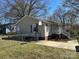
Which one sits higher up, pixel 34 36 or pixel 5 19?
pixel 5 19

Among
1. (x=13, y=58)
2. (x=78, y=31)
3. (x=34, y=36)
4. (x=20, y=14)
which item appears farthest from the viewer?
(x=20, y=14)

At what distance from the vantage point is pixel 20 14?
52906 millimetres

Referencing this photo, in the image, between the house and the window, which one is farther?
the window

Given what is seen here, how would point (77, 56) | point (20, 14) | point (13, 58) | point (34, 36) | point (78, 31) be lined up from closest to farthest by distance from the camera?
point (13, 58)
point (77, 56)
point (34, 36)
point (78, 31)
point (20, 14)

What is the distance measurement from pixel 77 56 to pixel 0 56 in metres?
6.22

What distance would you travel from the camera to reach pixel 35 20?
34.8 m

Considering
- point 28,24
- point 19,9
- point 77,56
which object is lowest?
point 77,56

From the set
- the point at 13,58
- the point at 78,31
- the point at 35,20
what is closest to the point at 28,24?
the point at 35,20

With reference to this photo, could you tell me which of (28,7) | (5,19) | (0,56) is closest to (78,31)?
(28,7)

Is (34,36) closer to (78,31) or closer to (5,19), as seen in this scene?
(78,31)

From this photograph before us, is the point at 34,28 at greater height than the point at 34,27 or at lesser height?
lesser

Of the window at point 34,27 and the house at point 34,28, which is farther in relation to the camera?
the window at point 34,27

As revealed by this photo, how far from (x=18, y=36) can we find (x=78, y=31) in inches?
692

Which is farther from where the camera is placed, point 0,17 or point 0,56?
point 0,17
